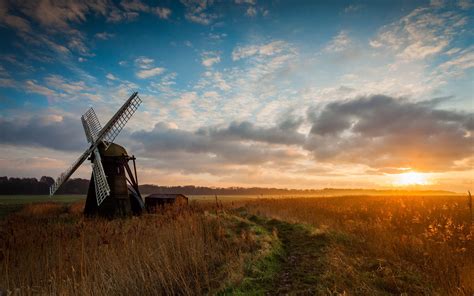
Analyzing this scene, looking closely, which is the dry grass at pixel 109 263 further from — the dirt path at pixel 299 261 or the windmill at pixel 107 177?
the windmill at pixel 107 177

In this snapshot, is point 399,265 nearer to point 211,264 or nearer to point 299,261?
point 299,261

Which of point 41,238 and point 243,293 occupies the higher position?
point 41,238

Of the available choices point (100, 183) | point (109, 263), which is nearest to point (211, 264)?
point (109, 263)

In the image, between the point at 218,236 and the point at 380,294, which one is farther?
the point at 218,236

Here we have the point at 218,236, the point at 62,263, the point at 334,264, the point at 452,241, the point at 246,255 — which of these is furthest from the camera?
the point at 218,236

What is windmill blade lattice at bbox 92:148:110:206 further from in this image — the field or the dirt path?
the dirt path

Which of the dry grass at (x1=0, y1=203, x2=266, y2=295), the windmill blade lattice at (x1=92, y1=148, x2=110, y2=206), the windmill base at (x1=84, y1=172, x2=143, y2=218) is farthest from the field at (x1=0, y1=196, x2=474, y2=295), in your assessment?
the windmill base at (x1=84, y1=172, x2=143, y2=218)

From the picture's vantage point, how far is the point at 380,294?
230 inches

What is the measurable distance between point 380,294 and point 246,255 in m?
3.50

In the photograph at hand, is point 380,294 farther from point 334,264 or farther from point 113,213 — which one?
point 113,213

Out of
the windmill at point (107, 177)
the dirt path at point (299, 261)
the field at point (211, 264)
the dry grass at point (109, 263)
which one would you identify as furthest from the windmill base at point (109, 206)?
the dry grass at point (109, 263)

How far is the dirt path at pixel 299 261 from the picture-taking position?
6383 millimetres

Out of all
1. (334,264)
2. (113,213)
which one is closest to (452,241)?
(334,264)

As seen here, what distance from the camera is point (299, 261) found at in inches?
347
